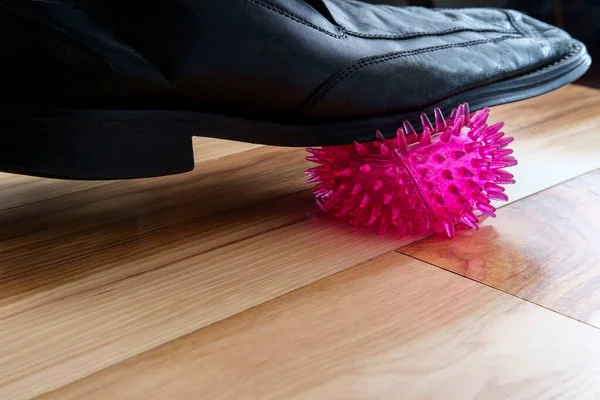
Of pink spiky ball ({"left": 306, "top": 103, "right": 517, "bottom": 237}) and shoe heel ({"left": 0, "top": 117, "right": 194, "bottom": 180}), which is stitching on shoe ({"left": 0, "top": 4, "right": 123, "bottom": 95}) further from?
pink spiky ball ({"left": 306, "top": 103, "right": 517, "bottom": 237})

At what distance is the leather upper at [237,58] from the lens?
67 cm

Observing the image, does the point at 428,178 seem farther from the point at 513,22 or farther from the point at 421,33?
the point at 513,22

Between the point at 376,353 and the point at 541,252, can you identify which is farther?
the point at 541,252

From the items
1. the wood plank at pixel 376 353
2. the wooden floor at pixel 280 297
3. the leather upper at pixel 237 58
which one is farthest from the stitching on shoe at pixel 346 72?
the wood plank at pixel 376 353

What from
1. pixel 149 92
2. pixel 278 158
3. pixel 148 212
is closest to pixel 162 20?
pixel 149 92

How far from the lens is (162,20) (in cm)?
71

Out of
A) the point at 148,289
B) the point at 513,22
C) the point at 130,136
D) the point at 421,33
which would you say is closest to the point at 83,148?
the point at 130,136

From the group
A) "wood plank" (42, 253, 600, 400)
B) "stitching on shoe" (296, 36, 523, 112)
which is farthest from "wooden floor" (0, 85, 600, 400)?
"stitching on shoe" (296, 36, 523, 112)

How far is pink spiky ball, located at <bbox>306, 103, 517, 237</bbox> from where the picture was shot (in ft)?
2.38

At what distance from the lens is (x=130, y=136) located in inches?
27.8

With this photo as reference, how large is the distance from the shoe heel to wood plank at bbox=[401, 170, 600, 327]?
0.28 metres

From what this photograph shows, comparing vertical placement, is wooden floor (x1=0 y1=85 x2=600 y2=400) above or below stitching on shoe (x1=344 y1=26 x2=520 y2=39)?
below

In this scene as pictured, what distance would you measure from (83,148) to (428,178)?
1.14ft

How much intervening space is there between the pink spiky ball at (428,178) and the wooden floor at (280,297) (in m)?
0.03
